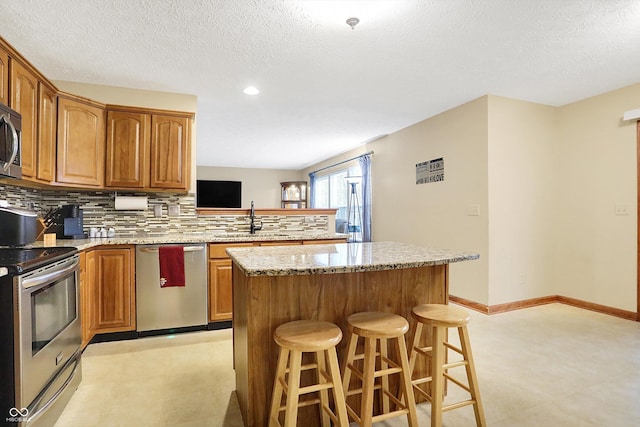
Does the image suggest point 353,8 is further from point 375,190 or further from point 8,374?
point 375,190

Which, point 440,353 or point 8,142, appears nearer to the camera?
point 440,353

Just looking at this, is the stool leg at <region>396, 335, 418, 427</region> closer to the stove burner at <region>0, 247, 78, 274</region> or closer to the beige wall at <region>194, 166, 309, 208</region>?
the stove burner at <region>0, 247, 78, 274</region>

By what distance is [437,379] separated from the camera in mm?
1617

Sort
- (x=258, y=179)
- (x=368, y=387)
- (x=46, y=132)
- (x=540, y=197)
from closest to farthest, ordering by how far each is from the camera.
Answer: 1. (x=368, y=387)
2. (x=46, y=132)
3. (x=540, y=197)
4. (x=258, y=179)

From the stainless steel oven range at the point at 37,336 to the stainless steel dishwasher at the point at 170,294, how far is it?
2.87ft

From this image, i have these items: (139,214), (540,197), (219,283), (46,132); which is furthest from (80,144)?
(540,197)

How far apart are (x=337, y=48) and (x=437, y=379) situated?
2.35 m

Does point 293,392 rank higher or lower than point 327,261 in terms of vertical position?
lower

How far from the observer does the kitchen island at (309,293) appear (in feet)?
5.21

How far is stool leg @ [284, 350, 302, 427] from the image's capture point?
4.53 ft

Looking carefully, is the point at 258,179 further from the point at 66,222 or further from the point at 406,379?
the point at 406,379

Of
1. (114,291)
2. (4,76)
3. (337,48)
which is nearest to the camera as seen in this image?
(4,76)

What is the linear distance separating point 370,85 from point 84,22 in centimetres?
238

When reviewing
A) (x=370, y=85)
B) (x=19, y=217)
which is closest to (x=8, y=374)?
(x=19, y=217)
